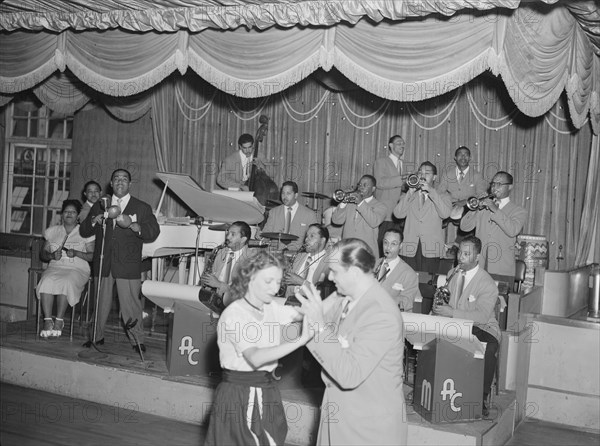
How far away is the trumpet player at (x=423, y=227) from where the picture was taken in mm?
7625

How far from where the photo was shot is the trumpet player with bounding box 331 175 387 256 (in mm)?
7766

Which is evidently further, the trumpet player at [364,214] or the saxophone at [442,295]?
the trumpet player at [364,214]

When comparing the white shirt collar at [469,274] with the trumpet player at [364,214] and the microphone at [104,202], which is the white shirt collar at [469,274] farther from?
the microphone at [104,202]

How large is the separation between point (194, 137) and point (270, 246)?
308 cm

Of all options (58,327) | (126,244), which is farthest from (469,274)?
(58,327)

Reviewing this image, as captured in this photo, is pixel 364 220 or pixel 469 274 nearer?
pixel 469 274

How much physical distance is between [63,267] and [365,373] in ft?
16.4

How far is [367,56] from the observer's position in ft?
19.1

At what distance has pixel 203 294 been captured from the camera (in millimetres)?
6191

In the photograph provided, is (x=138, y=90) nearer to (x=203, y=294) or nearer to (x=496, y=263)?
(x=203, y=294)

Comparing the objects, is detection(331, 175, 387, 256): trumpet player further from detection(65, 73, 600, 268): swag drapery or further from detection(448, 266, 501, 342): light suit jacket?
detection(448, 266, 501, 342): light suit jacket

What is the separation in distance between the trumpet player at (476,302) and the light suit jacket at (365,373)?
87.5 inches

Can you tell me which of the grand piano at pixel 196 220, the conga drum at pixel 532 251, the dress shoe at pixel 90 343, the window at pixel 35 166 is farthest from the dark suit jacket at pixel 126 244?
the window at pixel 35 166

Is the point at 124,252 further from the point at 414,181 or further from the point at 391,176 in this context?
the point at 391,176
